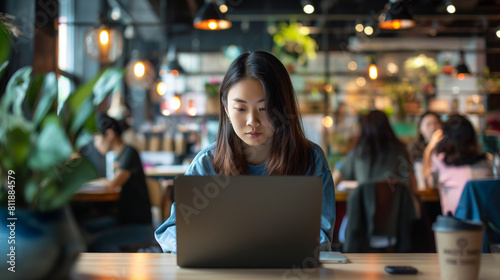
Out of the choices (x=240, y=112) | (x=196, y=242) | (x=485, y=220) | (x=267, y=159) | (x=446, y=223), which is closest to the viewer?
(x=446, y=223)

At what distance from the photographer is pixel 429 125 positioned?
527cm

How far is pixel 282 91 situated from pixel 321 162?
0.29 meters

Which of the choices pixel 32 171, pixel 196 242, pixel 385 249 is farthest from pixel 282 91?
pixel 385 249

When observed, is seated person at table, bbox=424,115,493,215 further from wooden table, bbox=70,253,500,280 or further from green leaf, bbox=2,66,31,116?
green leaf, bbox=2,66,31,116

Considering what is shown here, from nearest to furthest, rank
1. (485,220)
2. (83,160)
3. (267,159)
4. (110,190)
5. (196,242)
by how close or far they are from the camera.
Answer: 1. (83,160)
2. (196,242)
3. (267,159)
4. (485,220)
5. (110,190)

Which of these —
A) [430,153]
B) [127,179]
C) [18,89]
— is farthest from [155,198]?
[18,89]

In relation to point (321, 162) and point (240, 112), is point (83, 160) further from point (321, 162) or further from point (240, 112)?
point (321, 162)

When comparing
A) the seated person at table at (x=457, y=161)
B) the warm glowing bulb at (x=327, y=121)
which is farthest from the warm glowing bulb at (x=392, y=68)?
the seated person at table at (x=457, y=161)

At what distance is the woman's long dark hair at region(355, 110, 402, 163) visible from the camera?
3.95 metres

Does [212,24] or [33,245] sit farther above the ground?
[212,24]

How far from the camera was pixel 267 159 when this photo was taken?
1847 millimetres

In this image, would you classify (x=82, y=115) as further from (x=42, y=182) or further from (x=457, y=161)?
(x=457, y=161)

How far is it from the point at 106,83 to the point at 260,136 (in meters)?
0.75

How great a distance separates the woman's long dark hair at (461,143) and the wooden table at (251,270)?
2559 mm
